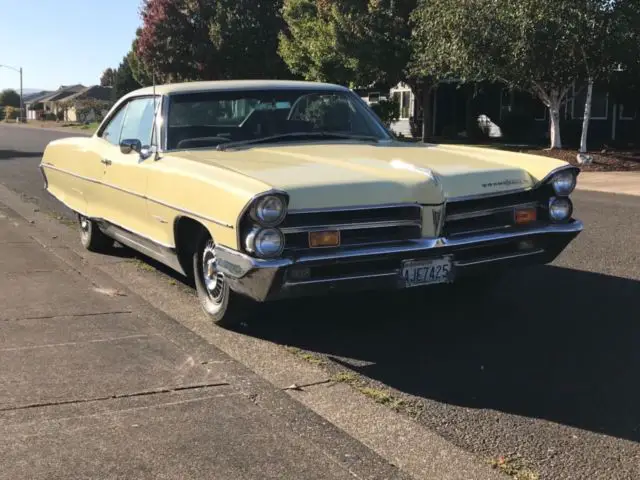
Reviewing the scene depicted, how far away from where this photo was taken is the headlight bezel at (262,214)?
13.6 feet

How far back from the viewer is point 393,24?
25547 mm

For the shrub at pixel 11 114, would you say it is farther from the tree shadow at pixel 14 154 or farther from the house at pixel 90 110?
the tree shadow at pixel 14 154

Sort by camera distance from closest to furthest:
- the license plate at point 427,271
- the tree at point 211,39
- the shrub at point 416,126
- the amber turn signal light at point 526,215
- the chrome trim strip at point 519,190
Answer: the license plate at point 427,271, the chrome trim strip at point 519,190, the amber turn signal light at point 526,215, the shrub at point 416,126, the tree at point 211,39

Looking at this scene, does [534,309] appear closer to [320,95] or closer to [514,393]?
[514,393]

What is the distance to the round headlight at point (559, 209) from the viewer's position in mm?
4965

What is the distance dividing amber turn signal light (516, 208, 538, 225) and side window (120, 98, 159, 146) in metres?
2.86

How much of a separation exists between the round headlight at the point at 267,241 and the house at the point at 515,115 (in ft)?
67.6

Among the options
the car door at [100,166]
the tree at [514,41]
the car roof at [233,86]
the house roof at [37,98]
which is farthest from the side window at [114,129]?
the house roof at [37,98]

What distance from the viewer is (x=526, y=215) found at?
4.90 meters

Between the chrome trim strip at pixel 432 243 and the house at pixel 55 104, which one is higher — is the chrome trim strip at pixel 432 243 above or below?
below

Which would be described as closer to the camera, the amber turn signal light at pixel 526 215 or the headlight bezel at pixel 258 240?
the headlight bezel at pixel 258 240

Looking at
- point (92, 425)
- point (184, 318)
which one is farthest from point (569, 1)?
point (92, 425)

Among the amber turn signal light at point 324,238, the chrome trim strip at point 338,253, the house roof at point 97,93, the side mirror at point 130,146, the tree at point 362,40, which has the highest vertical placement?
the house roof at point 97,93

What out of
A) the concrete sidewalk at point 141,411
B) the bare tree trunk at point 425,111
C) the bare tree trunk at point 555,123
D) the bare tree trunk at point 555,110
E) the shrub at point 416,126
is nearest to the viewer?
the concrete sidewalk at point 141,411
